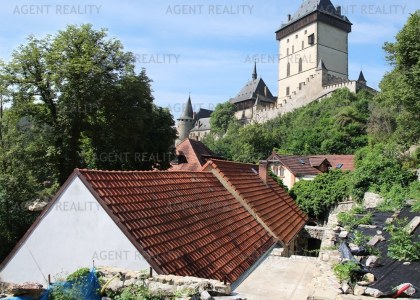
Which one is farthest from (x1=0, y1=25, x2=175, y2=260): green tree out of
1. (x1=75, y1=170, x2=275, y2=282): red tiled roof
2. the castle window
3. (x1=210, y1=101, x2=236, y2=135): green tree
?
(x1=210, y1=101, x2=236, y2=135): green tree

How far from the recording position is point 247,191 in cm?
1516

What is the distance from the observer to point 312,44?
3103 inches

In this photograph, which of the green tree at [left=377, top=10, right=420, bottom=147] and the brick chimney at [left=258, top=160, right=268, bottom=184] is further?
the brick chimney at [left=258, top=160, right=268, bottom=184]

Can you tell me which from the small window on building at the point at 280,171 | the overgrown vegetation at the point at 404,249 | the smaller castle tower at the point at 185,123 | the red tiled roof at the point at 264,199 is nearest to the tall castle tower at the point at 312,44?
the smaller castle tower at the point at 185,123

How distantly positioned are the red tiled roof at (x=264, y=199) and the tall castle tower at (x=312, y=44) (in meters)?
61.4

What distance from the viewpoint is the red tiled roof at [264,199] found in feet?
46.7

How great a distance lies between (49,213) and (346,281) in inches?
246

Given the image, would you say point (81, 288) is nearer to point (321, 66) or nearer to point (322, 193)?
point (322, 193)

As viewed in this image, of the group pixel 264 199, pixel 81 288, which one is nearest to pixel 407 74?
pixel 264 199

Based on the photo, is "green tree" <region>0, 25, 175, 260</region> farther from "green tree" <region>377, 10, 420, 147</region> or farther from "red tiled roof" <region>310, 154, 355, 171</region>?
"red tiled roof" <region>310, 154, 355, 171</region>

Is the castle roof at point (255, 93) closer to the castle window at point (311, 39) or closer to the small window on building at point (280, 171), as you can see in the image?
the castle window at point (311, 39)

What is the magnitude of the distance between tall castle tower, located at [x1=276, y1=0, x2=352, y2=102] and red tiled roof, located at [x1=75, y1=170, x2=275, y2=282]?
69098mm

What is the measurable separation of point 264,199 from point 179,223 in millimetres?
7850

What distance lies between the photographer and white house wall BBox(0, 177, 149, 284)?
7.53 m
